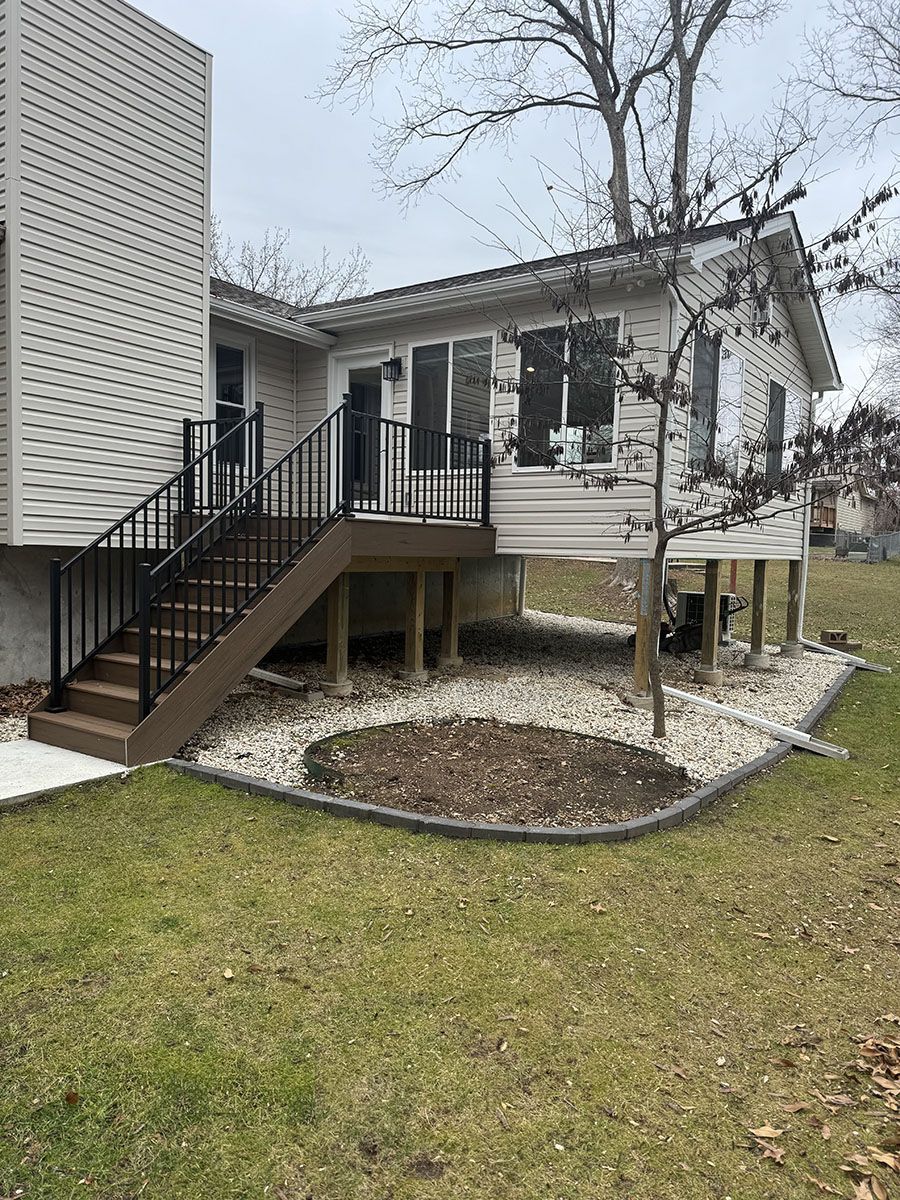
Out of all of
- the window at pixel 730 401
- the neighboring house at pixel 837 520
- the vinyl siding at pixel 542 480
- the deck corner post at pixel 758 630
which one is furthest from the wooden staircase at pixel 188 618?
the neighboring house at pixel 837 520

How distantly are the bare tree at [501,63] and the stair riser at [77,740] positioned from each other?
55.9 ft

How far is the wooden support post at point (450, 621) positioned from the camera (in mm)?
8766

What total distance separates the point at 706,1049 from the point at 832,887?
173cm

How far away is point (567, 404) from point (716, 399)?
1978 mm

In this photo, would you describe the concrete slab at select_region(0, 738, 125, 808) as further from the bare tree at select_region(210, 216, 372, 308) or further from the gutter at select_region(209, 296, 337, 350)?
the bare tree at select_region(210, 216, 372, 308)

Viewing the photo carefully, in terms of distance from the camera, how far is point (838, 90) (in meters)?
16.5

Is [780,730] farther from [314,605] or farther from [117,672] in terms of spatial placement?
[314,605]

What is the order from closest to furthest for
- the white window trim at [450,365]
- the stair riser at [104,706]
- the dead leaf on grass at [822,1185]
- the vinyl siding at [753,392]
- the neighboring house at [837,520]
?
the dead leaf on grass at [822,1185]
the stair riser at [104,706]
the vinyl siding at [753,392]
the white window trim at [450,365]
the neighboring house at [837,520]

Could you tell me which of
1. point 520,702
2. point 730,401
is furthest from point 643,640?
point 730,401

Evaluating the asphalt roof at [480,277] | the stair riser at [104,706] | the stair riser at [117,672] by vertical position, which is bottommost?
the stair riser at [104,706]

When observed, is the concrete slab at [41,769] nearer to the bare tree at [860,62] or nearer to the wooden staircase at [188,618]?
the wooden staircase at [188,618]

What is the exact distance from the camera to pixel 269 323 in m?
9.52

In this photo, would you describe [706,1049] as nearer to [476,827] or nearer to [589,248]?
[476,827]

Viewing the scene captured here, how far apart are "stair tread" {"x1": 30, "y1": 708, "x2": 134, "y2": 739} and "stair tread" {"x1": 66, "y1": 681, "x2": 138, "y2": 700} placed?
176 millimetres
